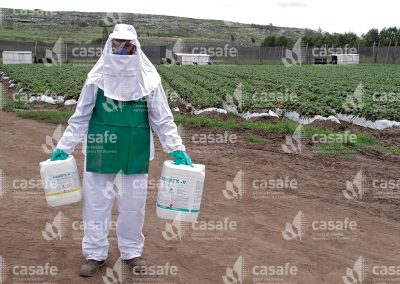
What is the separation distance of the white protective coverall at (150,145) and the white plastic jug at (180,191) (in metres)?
0.21

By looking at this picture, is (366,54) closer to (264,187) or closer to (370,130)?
(370,130)

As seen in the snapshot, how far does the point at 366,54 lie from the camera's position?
48.4 m

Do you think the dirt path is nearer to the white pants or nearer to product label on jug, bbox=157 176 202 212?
the white pants

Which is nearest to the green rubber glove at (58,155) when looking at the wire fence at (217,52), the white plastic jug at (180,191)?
the white plastic jug at (180,191)

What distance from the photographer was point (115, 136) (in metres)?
4.12

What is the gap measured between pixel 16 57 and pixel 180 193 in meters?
37.7

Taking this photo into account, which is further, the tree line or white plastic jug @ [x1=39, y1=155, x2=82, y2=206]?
the tree line

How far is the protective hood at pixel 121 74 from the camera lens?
402 cm

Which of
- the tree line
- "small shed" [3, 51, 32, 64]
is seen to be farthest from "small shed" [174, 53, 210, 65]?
the tree line

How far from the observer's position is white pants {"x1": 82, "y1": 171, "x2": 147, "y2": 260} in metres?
4.18

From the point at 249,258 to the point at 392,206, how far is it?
8.72 feet

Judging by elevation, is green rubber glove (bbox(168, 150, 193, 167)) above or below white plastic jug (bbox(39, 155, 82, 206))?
above

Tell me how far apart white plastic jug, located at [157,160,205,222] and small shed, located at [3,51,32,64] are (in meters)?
37.3

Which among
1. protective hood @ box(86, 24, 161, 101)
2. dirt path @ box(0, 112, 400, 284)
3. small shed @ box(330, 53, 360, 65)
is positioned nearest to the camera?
protective hood @ box(86, 24, 161, 101)
